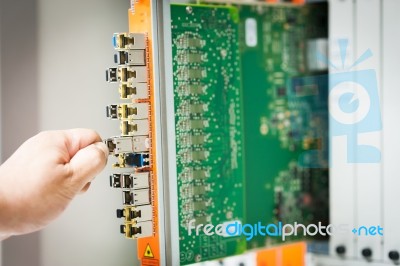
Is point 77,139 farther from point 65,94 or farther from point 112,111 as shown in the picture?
point 65,94

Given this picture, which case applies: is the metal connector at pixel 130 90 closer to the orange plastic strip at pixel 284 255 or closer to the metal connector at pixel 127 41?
the metal connector at pixel 127 41

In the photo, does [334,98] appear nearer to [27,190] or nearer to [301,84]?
[301,84]

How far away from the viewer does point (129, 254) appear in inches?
97.4

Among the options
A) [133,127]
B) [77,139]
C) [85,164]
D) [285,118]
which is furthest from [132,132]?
[285,118]

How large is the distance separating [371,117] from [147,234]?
1.01 meters

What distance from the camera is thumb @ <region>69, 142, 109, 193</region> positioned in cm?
194

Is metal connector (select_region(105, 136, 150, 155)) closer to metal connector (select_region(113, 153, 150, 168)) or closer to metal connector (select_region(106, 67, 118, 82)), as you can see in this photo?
metal connector (select_region(113, 153, 150, 168))

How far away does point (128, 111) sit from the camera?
2277 mm

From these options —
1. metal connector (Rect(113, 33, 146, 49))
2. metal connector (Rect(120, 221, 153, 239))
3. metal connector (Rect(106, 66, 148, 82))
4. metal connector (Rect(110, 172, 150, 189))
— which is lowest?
metal connector (Rect(120, 221, 153, 239))

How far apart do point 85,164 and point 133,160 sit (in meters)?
0.38

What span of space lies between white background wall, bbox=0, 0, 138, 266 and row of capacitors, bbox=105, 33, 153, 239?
163mm

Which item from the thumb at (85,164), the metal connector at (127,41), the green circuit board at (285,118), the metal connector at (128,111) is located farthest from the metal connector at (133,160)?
the green circuit board at (285,118)

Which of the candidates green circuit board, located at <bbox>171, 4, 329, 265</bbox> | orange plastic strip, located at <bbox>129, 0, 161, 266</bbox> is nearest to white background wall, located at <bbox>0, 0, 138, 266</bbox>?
orange plastic strip, located at <bbox>129, 0, 161, 266</bbox>

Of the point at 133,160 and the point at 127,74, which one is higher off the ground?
the point at 127,74
